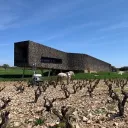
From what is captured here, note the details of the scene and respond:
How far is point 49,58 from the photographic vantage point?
7306cm

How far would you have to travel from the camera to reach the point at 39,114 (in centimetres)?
1354

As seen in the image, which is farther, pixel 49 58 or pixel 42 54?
pixel 49 58

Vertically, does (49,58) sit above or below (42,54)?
below

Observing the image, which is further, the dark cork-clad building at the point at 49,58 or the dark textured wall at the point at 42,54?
the dark textured wall at the point at 42,54

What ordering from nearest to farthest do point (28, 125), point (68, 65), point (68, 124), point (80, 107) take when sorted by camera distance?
point (68, 124)
point (28, 125)
point (80, 107)
point (68, 65)

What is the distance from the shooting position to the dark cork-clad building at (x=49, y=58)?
2527 inches

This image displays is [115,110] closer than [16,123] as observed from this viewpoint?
No

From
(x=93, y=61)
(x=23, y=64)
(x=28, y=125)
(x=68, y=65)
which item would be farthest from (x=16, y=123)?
(x=93, y=61)

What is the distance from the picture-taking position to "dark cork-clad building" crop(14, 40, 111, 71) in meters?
64.2

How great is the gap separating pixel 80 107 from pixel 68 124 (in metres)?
4.91

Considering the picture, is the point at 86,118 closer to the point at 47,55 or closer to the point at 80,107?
the point at 80,107

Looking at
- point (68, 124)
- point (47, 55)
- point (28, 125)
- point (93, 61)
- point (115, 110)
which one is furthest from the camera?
point (93, 61)

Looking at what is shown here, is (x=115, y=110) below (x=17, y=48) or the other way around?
below

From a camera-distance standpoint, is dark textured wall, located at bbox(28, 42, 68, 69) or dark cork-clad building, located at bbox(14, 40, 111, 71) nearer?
dark cork-clad building, located at bbox(14, 40, 111, 71)
